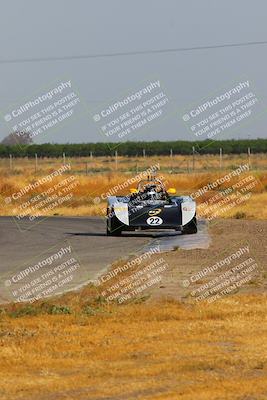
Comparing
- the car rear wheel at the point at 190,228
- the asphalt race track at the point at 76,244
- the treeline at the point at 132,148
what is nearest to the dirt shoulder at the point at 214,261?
the car rear wheel at the point at 190,228

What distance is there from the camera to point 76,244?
27.9 meters

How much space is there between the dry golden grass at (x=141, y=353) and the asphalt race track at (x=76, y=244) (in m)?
3.77

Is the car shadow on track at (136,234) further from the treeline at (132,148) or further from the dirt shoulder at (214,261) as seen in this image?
the treeline at (132,148)

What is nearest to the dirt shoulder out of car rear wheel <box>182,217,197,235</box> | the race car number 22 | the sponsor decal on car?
car rear wheel <box>182,217,197,235</box>

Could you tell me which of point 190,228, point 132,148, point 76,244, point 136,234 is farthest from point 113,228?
point 132,148

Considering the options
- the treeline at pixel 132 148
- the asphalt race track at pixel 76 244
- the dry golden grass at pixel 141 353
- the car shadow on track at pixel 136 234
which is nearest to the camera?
the dry golden grass at pixel 141 353

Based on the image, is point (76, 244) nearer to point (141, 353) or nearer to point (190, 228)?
point (190, 228)

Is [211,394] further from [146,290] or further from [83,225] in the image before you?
[83,225]

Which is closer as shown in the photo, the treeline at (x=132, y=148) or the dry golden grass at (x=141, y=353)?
the dry golden grass at (x=141, y=353)

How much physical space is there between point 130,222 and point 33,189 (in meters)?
28.6

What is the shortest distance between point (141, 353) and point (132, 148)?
10115 centimetres

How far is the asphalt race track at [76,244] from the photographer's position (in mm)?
21203

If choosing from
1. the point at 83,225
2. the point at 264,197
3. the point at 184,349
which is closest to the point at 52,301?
the point at 184,349

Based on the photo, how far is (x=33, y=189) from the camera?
190 feet
